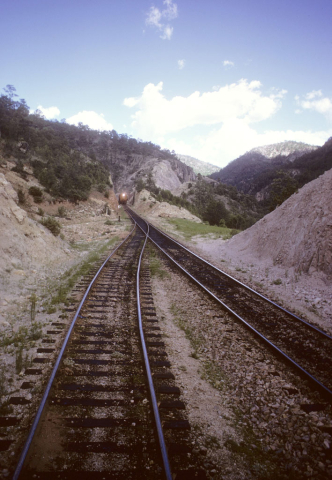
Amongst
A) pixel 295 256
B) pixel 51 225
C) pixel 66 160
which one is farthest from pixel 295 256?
pixel 66 160

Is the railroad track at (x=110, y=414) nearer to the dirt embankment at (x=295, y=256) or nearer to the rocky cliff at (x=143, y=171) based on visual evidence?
the dirt embankment at (x=295, y=256)

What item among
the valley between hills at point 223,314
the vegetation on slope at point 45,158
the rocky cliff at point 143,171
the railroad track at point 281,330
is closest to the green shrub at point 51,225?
the valley between hills at point 223,314

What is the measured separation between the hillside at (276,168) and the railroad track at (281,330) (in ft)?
236

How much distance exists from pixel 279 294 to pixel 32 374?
8.82 metres

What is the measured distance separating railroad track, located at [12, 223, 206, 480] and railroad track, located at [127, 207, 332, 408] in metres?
2.65

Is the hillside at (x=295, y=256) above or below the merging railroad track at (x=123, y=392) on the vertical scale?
above

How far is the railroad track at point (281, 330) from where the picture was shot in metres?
5.13

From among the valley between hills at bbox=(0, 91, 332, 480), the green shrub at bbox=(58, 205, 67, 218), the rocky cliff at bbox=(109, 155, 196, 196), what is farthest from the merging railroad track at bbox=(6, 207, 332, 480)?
Result: the rocky cliff at bbox=(109, 155, 196, 196)

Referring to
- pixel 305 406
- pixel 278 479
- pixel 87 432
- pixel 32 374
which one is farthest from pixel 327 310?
pixel 32 374

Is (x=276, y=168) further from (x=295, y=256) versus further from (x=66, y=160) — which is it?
(x=295, y=256)

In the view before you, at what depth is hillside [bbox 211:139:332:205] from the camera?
102 meters

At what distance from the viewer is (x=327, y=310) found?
8.42 m

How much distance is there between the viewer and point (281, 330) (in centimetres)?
684

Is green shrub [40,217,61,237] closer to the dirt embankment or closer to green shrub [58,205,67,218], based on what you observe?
the dirt embankment
